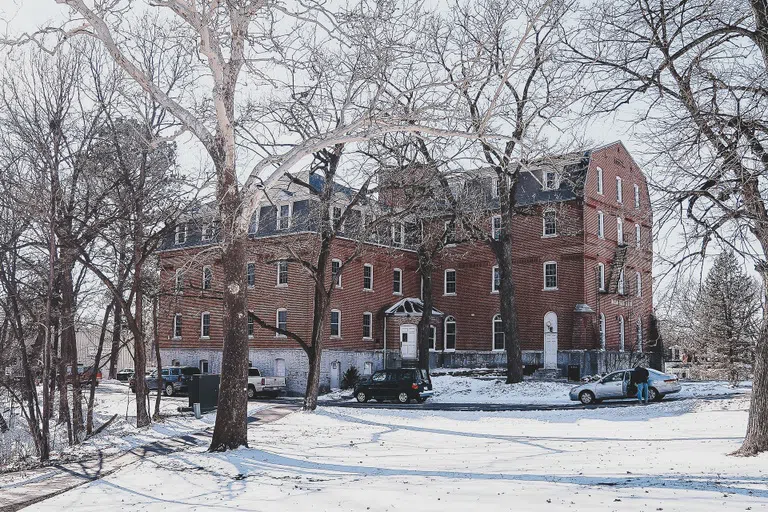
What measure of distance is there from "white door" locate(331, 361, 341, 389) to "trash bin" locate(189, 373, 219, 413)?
17.5 metres

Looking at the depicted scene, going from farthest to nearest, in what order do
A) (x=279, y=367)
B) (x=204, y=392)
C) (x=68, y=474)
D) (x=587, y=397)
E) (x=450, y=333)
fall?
(x=450, y=333)
(x=279, y=367)
(x=587, y=397)
(x=204, y=392)
(x=68, y=474)

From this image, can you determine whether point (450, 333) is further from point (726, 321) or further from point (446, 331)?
point (726, 321)

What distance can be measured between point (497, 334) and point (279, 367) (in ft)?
45.7

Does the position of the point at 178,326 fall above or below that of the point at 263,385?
above

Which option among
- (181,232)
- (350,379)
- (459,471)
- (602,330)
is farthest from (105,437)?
(602,330)

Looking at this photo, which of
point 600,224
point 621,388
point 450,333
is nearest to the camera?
point 621,388

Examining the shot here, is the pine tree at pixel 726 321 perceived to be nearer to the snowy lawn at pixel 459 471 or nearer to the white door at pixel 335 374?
the snowy lawn at pixel 459 471

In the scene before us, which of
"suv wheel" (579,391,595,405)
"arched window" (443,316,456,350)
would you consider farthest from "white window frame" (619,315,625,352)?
"suv wheel" (579,391,595,405)

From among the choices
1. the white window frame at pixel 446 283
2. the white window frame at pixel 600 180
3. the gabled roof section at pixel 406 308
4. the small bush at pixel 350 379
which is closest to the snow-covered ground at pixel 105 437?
the small bush at pixel 350 379

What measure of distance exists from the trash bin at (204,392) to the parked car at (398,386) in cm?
957

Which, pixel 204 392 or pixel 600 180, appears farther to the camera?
pixel 600 180

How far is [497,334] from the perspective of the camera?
47.1 m

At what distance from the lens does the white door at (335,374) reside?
42431 millimetres

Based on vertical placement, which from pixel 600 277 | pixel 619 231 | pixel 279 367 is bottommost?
pixel 279 367
